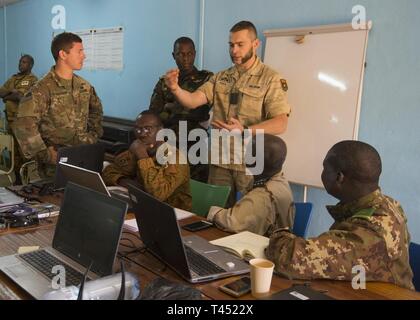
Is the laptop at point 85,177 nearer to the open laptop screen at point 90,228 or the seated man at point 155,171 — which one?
the open laptop screen at point 90,228

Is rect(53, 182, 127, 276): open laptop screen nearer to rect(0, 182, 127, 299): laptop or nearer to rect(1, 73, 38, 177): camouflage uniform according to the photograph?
rect(0, 182, 127, 299): laptop

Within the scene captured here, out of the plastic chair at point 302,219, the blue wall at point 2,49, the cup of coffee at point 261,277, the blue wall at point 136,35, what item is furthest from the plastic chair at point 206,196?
the blue wall at point 2,49

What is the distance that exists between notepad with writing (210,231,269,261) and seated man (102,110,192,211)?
69cm

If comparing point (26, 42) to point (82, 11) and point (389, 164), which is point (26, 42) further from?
point (389, 164)

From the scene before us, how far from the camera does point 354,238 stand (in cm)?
133

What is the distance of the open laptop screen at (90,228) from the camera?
1.32 m

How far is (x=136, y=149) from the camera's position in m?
2.39

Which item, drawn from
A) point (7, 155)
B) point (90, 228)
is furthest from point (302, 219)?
point (7, 155)

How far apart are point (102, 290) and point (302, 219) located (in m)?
1.26

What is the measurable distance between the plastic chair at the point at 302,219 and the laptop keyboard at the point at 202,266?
78 cm

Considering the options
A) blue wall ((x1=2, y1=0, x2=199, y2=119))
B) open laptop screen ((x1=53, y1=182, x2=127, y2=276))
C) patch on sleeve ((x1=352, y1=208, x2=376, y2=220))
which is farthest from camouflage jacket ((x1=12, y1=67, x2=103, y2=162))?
patch on sleeve ((x1=352, y1=208, x2=376, y2=220))

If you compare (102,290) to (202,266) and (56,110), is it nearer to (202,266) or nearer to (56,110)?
(202,266)

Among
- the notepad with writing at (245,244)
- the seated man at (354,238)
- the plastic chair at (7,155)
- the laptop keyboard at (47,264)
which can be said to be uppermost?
the seated man at (354,238)
